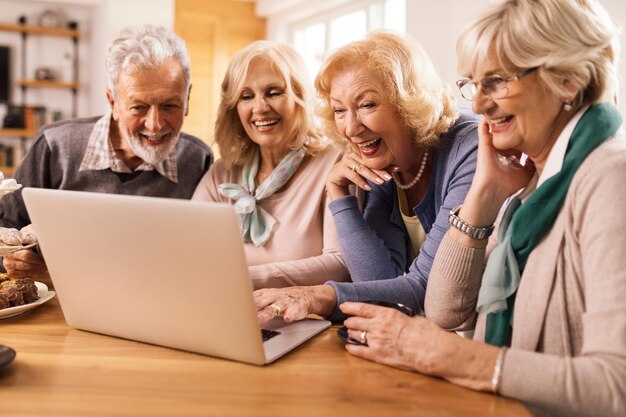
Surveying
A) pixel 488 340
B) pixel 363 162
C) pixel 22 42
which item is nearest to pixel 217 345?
pixel 488 340

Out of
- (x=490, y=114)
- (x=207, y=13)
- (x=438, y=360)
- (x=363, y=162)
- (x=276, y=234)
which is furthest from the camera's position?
(x=207, y=13)

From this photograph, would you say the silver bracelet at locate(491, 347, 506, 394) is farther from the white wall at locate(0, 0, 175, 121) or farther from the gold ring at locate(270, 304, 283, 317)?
the white wall at locate(0, 0, 175, 121)

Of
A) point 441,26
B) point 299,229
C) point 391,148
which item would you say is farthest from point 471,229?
point 441,26

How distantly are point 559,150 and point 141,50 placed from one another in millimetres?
1424

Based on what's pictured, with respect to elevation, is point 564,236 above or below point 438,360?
above

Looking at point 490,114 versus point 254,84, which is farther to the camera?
point 254,84

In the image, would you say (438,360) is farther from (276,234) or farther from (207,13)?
(207,13)

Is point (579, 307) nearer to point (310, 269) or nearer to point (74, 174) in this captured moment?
point (310, 269)

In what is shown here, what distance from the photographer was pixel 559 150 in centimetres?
113

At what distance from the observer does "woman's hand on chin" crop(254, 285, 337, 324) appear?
1.27 metres

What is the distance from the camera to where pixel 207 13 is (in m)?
6.55

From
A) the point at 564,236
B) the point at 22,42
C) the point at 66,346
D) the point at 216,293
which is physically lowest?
the point at 66,346

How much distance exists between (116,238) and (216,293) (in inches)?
7.8

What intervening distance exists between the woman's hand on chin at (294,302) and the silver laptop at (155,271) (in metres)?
0.06
